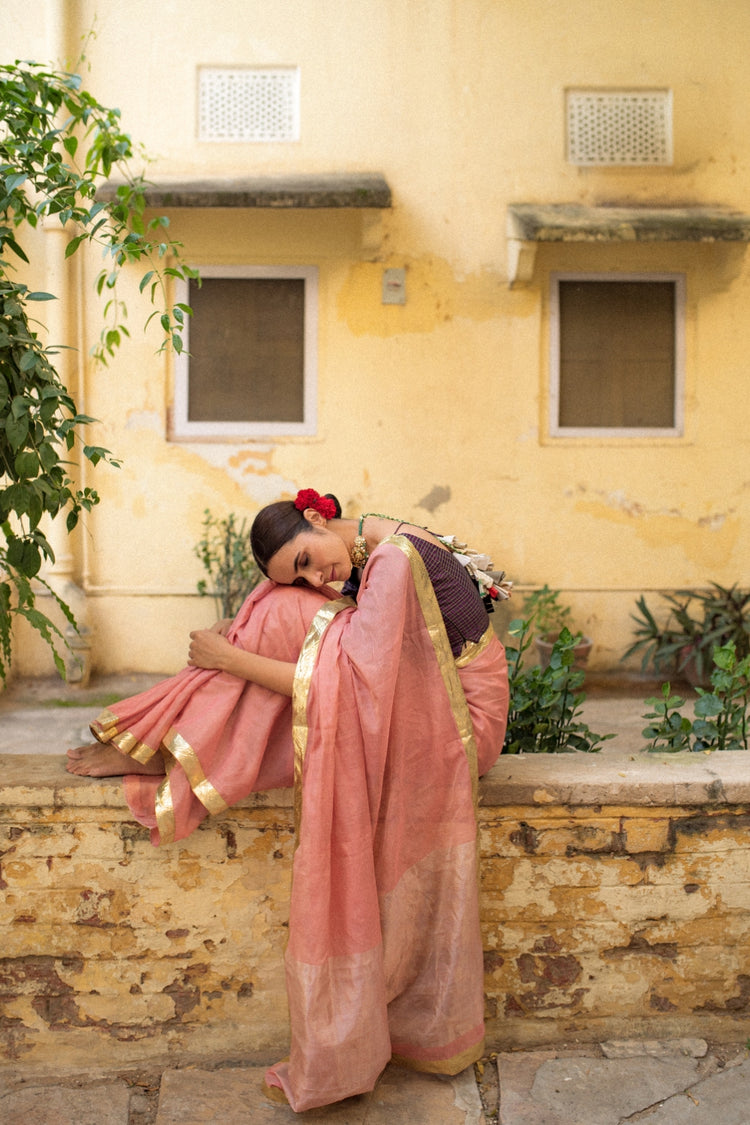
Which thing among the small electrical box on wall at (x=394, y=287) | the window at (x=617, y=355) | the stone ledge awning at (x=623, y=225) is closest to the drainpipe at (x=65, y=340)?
the small electrical box on wall at (x=394, y=287)

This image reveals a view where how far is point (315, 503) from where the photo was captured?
251 centimetres

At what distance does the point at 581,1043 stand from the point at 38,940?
1424mm

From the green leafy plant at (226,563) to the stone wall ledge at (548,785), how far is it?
3.18 metres

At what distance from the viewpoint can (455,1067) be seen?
2.29m

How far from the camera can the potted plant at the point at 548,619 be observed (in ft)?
18.8

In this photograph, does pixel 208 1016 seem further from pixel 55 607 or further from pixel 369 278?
pixel 369 278

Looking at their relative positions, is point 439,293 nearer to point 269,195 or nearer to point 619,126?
point 269,195

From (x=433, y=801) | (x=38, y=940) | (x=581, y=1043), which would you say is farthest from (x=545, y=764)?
(x=38, y=940)

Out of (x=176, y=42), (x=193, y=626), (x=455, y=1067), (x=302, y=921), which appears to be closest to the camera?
(x=302, y=921)

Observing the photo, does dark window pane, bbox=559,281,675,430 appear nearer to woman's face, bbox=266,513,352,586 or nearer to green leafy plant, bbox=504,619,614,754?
green leafy plant, bbox=504,619,614,754

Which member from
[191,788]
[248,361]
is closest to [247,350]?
[248,361]

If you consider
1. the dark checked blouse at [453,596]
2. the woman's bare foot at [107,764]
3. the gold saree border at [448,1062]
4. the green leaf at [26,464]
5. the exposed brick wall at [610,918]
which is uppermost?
the green leaf at [26,464]

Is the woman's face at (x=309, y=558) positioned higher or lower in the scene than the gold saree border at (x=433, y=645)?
higher

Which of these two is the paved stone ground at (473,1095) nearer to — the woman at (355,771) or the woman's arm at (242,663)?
the woman at (355,771)
